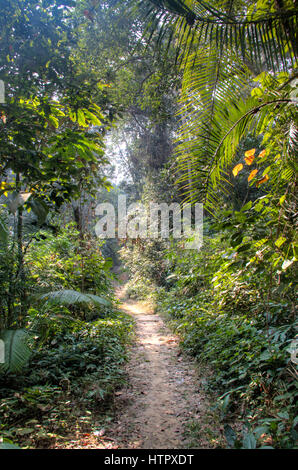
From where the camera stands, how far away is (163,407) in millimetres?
3121

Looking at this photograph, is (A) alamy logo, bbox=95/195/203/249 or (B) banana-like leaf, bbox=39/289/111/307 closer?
(B) banana-like leaf, bbox=39/289/111/307

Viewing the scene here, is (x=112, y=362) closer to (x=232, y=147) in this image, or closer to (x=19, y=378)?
(x=19, y=378)

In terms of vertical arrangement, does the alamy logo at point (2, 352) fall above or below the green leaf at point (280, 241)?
below

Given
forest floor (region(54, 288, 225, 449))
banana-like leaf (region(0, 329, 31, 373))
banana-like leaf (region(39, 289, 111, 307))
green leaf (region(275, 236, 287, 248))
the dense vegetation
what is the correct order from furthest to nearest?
banana-like leaf (region(39, 289, 111, 307)) < banana-like leaf (region(0, 329, 31, 373)) < forest floor (region(54, 288, 225, 449)) < the dense vegetation < green leaf (region(275, 236, 287, 248))

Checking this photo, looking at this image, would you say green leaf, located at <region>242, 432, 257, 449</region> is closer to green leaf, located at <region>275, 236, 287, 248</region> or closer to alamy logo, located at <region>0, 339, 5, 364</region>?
green leaf, located at <region>275, 236, 287, 248</region>

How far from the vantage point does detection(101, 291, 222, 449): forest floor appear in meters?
2.49

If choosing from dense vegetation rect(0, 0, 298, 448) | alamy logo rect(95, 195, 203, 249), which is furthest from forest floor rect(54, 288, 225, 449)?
alamy logo rect(95, 195, 203, 249)

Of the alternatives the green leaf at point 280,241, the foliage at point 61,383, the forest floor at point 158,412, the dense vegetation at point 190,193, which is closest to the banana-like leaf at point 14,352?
the dense vegetation at point 190,193

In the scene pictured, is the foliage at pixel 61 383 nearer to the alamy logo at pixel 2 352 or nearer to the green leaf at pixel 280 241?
the alamy logo at pixel 2 352

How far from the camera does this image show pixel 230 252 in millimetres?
2449

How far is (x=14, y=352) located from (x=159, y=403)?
1.65 m

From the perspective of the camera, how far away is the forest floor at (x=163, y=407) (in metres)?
2.49

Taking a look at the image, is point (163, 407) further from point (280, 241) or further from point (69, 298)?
point (280, 241)
